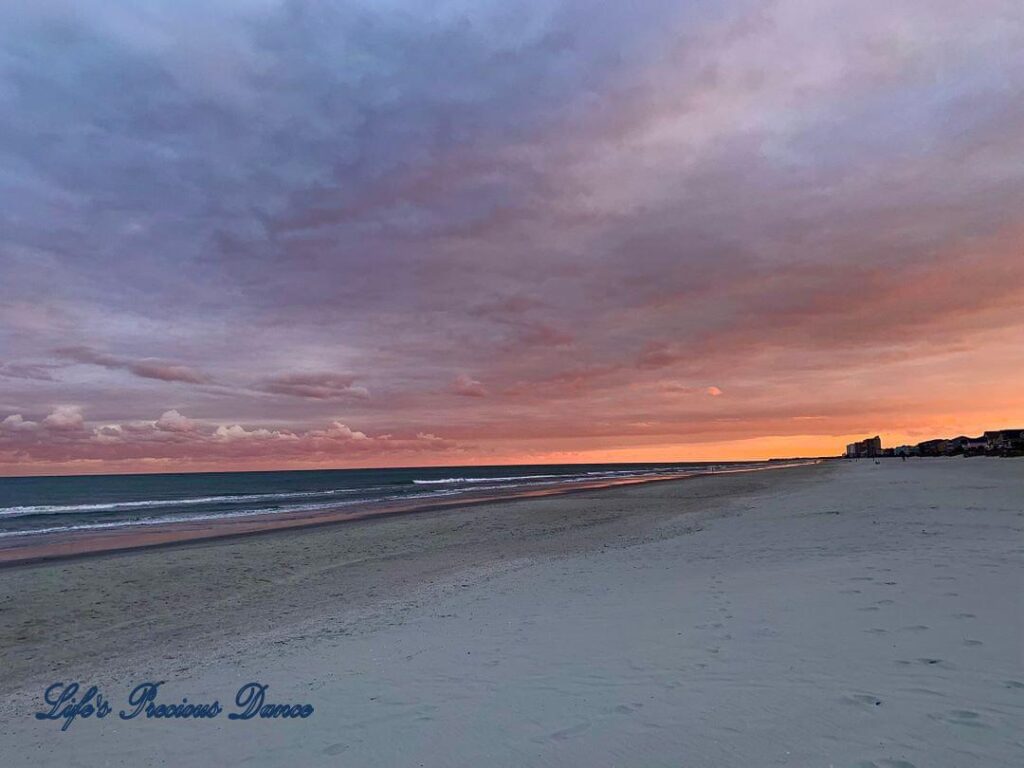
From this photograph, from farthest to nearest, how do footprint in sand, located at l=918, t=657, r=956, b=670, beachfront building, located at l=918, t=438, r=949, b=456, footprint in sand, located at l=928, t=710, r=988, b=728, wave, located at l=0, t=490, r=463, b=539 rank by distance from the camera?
beachfront building, located at l=918, t=438, r=949, b=456 < wave, located at l=0, t=490, r=463, b=539 < footprint in sand, located at l=918, t=657, r=956, b=670 < footprint in sand, located at l=928, t=710, r=988, b=728

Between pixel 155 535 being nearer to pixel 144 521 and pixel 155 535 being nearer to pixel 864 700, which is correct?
pixel 144 521

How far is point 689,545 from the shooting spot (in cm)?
1791

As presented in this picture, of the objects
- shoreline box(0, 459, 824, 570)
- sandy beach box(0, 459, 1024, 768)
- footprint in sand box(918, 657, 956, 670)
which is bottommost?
shoreline box(0, 459, 824, 570)

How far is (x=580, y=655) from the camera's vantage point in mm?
7707

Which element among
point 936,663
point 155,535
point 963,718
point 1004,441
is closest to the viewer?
point 963,718

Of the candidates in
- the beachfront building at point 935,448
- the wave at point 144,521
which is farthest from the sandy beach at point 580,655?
the beachfront building at point 935,448

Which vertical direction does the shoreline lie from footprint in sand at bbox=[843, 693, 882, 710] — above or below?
below

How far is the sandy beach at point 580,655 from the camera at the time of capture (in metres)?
5.22

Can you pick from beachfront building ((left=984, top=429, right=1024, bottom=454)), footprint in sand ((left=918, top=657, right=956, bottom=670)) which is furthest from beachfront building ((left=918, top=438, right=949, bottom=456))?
footprint in sand ((left=918, top=657, right=956, bottom=670))

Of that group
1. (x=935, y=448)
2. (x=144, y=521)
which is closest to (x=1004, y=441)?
(x=935, y=448)

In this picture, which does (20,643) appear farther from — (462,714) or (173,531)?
(173,531)

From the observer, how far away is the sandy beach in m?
5.22

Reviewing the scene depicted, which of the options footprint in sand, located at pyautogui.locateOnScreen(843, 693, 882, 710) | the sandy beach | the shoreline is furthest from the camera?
the shoreline

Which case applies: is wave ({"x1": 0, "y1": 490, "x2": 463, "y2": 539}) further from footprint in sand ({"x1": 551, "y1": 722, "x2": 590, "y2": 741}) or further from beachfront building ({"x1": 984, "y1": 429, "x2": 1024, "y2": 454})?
beachfront building ({"x1": 984, "y1": 429, "x2": 1024, "y2": 454})
